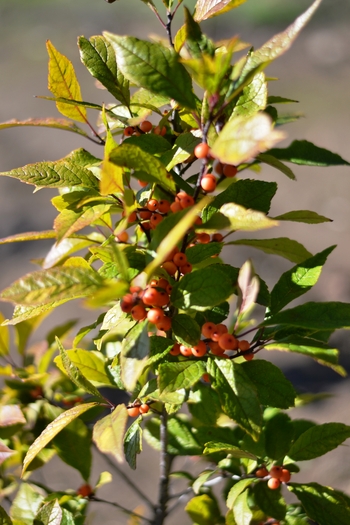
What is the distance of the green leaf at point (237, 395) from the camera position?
1.79 ft

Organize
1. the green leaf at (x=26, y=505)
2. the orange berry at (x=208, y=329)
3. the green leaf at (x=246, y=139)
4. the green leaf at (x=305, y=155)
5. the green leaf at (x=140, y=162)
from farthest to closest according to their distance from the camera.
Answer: the green leaf at (x=26, y=505) → the green leaf at (x=305, y=155) → the orange berry at (x=208, y=329) → the green leaf at (x=140, y=162) → the green leaf at (x=246, y=139)

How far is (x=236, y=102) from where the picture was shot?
583mm

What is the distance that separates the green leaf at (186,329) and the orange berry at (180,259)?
0.06 meters

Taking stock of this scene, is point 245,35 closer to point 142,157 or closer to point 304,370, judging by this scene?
point 304,370

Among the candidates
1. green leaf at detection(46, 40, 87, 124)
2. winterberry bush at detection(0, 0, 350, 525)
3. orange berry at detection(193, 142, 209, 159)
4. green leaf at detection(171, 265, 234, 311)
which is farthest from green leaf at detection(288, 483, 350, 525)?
green leaf at detection(46, 40, 87, 124)

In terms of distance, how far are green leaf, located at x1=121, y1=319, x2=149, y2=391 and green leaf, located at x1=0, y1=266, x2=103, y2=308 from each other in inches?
2.7

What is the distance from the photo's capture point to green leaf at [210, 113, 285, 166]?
413 millimetres

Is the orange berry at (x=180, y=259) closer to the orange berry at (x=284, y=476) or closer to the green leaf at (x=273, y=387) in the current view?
the green leaf at (x=273, y=387)

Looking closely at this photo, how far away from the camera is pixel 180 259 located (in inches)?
22.3

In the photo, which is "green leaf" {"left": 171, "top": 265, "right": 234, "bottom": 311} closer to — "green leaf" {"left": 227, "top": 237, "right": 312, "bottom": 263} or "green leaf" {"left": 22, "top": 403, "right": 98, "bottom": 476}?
"green leaf" {"left": 227, "top": 237, "right": 312, "bottom": 263}

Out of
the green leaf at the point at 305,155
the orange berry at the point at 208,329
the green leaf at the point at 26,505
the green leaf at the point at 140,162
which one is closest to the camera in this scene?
the green leaf at the point at 140,162

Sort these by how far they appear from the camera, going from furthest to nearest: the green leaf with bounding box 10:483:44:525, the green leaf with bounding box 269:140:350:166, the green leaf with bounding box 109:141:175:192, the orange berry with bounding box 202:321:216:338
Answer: the green leaf with bounding box 10:483:44:525 → the green leaf with bounding box 269:140:350:166 → the orange berry with bounding box 202:321:216:338 → the green leaf with bounding box 109:141:175:192

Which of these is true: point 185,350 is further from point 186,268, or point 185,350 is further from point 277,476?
point 277,476

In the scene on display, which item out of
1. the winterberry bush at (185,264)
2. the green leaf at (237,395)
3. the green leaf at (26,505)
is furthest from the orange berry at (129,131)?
the green leaf at (26,505)
